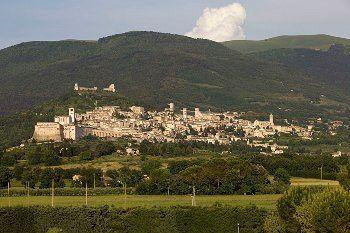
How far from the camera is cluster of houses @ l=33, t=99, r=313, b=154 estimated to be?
139875 mm

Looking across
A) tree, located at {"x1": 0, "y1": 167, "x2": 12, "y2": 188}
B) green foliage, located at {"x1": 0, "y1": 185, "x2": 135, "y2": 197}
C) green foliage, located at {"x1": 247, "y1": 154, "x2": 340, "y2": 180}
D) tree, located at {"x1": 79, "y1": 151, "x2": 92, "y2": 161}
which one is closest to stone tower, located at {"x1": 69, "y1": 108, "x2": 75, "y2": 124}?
tree, located at {"x1": 79, "y1": 151, "x2": 92, "y2": 161}

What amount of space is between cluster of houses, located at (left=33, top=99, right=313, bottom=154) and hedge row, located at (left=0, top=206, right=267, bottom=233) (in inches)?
3262

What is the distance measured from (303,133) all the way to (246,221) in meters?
126

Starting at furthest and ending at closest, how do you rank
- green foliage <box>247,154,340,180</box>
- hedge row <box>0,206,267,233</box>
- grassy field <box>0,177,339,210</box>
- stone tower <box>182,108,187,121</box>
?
1. stone tower <box>182,108,187,121</box>
2. green foliage <box>247,154,340,180</box>
3. grassy field <box>0,177,339,210</box>
4. hedge row <box>0,206,267,233</box>

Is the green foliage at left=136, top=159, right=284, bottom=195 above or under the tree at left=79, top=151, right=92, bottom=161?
above

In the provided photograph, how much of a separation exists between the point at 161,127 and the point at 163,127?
57 cm

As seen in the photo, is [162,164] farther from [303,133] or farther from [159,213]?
[303,133]

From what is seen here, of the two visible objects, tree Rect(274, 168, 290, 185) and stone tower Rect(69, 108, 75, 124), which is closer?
tree Rect(274, 168, 290, 185)

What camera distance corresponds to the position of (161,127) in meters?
167

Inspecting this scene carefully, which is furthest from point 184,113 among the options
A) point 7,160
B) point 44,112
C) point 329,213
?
point 329,213

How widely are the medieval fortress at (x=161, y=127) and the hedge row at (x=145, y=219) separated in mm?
83350

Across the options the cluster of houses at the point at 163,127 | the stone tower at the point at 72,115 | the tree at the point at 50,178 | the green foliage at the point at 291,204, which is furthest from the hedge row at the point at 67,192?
the stone tower at the point at 72,115

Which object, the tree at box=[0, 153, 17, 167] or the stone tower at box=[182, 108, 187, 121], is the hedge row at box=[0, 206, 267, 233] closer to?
the tree at box=[0, 153, 17, 167]

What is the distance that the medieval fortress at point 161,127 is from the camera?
13975 cm
